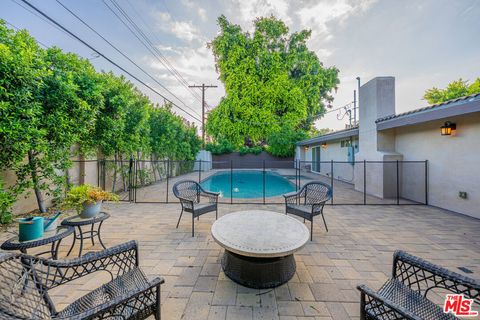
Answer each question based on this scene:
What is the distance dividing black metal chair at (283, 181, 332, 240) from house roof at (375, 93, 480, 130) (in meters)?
3.20

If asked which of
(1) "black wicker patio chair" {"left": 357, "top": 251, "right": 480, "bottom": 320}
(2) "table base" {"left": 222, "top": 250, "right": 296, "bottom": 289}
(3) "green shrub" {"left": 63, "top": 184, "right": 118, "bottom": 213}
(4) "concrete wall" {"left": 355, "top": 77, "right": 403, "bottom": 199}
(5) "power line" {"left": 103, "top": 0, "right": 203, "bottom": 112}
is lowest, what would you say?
(2) "table base" {"left": 222, "top": 250, "right": 296, "bottom": 289}

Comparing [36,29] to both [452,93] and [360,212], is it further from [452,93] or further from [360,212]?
[452,93]

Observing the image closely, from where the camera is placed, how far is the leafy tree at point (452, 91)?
12215 millimetres

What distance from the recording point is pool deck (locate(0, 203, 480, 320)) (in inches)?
73.0

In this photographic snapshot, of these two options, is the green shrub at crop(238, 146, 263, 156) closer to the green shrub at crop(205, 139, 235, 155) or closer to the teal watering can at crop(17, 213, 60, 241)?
the green shrub at crop(205, 139, 235, 155)

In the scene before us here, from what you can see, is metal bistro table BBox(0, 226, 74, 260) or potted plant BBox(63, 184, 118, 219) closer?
metal bistro table BBox(0, 226, 74, 260)

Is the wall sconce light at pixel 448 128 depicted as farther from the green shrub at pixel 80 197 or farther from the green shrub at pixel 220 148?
the green shrub at pixel 220 148

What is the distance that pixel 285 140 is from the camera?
59.0 ft

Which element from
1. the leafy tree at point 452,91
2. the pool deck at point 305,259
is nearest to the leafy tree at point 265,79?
the leafy tree at point 452,91

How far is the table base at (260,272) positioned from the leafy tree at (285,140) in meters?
15.9

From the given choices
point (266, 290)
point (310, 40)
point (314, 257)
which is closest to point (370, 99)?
point (314, 257)

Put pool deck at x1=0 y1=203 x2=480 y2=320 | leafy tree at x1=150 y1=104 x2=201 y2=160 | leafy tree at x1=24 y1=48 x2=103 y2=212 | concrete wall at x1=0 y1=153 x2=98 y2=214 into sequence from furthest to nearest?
leafy tree at x1=150 y1=104 x2=201 y2=160
concrete wall at x1=0 y1=153 x2=98 y2=214
leafy tree at x1=24 y1=48 x2=103 y2=212
pool deck at x1=0 y1=203 x2=480 y2=320

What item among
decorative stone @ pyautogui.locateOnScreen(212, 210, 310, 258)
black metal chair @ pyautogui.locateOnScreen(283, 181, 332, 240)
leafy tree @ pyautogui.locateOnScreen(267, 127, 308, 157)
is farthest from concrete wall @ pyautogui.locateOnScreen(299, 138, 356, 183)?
decorative stone @ pyautogui.locateOnScreen(212, 210, 310, 258)

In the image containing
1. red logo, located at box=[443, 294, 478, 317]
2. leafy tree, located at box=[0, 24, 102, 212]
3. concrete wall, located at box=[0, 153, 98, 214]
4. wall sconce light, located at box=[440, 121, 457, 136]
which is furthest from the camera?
wall sconce light, located at box=[440, 121, 457, 136]
